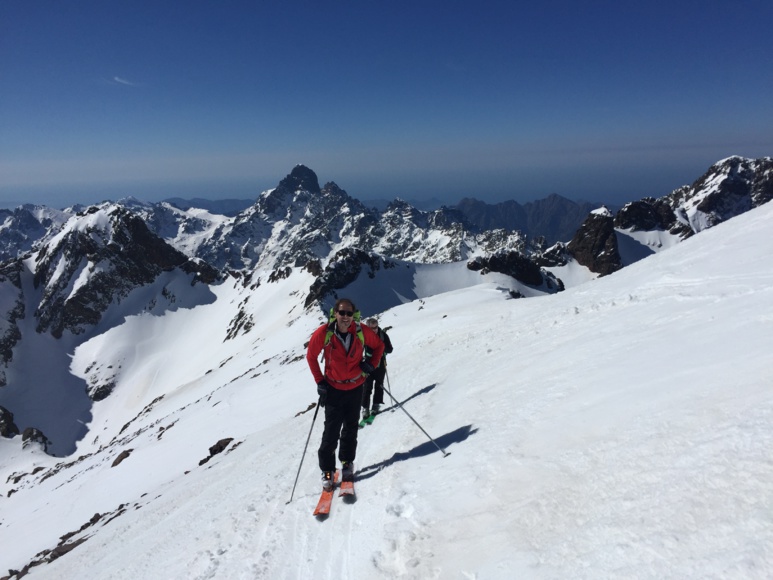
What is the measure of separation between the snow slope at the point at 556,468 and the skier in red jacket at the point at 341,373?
714mm

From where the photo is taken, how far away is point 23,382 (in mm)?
103625

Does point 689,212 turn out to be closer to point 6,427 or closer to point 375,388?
point 375,388

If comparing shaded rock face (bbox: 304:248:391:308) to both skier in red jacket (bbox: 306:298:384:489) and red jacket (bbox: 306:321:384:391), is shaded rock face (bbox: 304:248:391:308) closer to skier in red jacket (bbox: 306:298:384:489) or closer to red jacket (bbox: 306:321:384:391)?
skier in red jacket (bbox: 306:298:384:489)

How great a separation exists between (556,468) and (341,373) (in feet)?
12.0

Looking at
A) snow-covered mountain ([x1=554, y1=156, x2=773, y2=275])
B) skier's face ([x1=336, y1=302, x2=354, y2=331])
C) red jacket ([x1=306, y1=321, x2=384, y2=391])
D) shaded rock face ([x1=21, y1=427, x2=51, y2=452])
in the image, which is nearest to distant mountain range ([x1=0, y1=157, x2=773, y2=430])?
snow-covered mountain ([x1=554, y1=156, x2=773, y2=275])

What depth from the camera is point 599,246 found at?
14300 centimetres

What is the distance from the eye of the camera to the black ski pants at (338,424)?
751 centimetres

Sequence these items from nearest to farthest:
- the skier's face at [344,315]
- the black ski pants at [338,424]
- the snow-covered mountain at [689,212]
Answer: the skier's face at [344,315] → the black ski pants at [338,424] → the snow-covered mountain at [689,212]

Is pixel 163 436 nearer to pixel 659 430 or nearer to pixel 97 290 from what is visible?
pixel 659 430

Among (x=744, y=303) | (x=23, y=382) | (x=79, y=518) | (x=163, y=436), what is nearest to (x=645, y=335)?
(x=744, y=303)

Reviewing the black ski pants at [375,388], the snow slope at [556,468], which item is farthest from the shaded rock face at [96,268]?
the snow slope at [556,468]

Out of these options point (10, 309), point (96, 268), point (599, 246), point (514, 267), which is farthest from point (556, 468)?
point (10, 309)

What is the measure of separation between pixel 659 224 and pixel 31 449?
633ft

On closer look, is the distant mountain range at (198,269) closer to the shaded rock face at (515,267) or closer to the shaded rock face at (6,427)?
the shaded rock face at (515,267)
